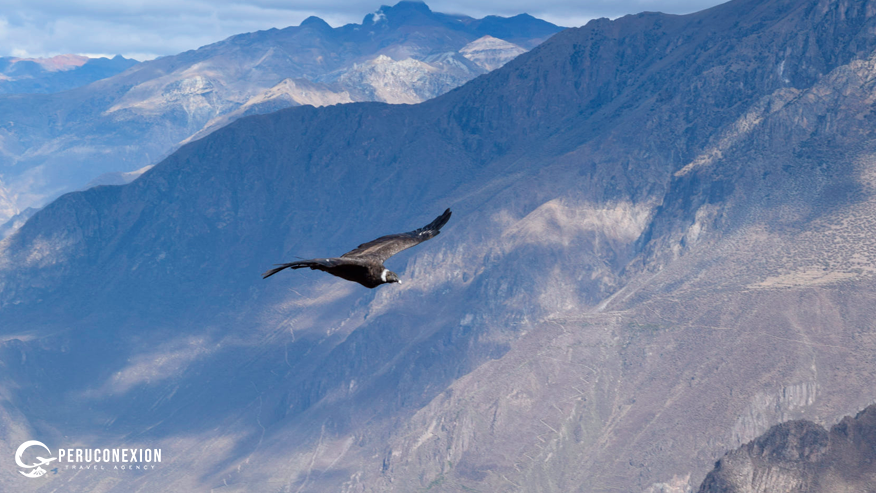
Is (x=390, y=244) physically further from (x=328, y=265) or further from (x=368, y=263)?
(x=328, y=265)

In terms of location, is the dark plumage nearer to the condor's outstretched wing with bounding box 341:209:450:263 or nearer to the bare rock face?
the condor's outstretched wing with bounding box 341:209:450:263

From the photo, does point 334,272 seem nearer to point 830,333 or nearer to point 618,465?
point 618,465

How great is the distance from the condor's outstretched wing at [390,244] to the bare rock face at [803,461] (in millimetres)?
97441

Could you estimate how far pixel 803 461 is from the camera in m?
130

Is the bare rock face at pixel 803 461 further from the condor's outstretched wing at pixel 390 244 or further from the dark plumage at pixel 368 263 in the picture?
the dark plumage at pixel 368 263

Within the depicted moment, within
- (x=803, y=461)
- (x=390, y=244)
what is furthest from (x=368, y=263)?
(x=803, y=461)

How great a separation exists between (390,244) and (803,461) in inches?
4141

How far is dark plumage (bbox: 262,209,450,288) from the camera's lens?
37491mm

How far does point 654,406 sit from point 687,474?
20972mm

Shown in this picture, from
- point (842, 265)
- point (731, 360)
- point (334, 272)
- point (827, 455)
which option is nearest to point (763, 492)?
point (827, 455)

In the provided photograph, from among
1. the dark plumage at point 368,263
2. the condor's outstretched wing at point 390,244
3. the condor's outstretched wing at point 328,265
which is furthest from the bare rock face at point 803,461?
the condor's outstretched wing at point 328,265

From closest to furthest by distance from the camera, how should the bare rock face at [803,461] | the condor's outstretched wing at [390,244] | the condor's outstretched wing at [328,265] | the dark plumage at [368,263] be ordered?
the condor's outstretched wing at [328,265] < the dark plumage at [368,263] < the condor's outstretched wing at [390,244] < the bare rock face at [803,461]

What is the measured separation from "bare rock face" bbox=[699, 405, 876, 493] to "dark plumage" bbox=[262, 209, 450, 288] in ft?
326

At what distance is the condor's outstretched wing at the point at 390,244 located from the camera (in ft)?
139
